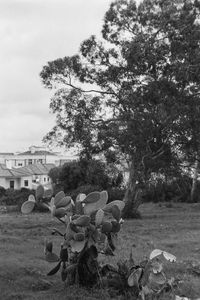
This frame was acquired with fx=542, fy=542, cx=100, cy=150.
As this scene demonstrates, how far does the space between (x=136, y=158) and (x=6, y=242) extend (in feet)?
44.8

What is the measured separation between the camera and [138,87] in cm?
2483

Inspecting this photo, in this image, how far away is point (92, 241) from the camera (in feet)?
25.0

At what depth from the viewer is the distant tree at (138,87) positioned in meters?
24.1

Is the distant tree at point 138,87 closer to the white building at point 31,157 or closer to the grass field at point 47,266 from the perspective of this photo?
the grass field at point 47,266

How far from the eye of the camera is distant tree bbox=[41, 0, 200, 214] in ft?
79.0

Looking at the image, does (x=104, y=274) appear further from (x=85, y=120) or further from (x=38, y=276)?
(x=85, y=120)

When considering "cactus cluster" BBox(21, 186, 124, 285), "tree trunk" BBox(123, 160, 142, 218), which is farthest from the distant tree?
"cactus cluster" BBox(21, 186, 124, 285)

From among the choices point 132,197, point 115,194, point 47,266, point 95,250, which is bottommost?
point 47,266

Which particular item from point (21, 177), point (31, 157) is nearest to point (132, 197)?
point (21, 177)

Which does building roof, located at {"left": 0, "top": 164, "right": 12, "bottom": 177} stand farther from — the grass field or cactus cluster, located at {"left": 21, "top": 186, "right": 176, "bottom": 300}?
cactus cluster, located at {"left": 21, "top": 186, "right": 176, "bottom": 300}

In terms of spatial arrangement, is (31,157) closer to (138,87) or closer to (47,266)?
(138,87)

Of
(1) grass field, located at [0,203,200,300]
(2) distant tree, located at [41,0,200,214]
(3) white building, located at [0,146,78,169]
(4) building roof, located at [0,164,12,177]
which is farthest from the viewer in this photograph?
(3) white building, located at [0,146,78,169]

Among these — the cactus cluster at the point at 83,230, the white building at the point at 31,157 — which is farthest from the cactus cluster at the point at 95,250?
the white building at the point at 31,157

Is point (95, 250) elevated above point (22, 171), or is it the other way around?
point (22, 171)
